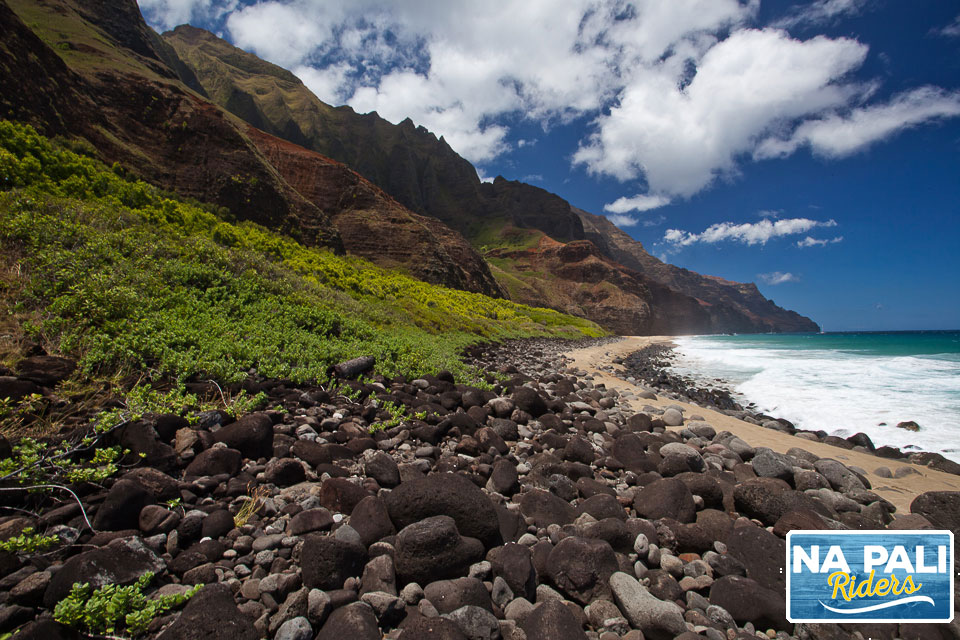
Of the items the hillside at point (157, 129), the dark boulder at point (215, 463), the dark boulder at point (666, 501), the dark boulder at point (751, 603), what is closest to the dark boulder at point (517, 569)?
the dark boulder at point (751, 603)

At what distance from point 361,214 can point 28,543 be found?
4271 centimetres

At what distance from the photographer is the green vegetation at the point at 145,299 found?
4.70 metres

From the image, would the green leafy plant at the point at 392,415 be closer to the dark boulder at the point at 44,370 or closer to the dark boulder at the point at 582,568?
the dark boulder at the point at 582,568

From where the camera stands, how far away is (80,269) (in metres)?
5.93

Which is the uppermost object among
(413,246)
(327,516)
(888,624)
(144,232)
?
(413,246)

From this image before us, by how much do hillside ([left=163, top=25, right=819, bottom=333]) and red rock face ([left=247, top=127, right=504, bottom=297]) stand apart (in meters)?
37.8

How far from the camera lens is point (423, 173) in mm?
129875

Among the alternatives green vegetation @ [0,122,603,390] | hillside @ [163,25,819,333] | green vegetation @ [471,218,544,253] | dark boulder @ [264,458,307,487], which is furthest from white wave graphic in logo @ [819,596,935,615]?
green vegetation @ [471,218,544,253]

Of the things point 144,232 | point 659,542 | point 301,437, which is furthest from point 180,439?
point 144,232

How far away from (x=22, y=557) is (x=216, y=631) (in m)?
1.26

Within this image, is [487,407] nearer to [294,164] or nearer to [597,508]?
[597,508]

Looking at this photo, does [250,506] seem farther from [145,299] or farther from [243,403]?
[145,299]

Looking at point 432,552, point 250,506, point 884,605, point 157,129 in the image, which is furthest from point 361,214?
point 884,605

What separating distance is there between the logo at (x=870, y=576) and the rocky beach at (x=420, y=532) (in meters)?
0.12
